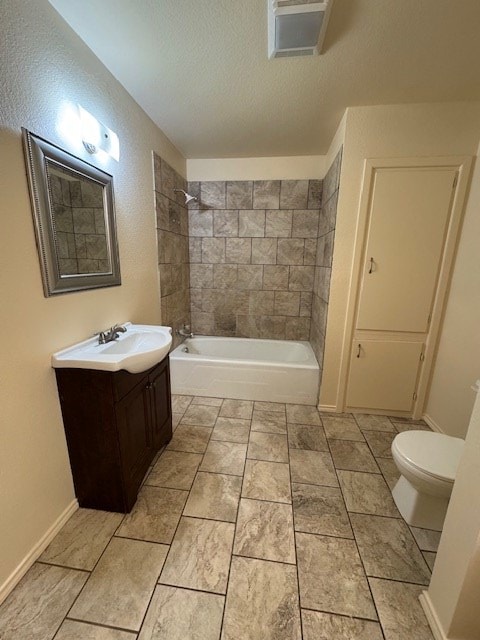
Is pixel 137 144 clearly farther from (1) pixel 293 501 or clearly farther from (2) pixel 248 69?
(1) pixel 293 501

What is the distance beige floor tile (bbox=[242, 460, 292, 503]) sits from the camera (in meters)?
1.50

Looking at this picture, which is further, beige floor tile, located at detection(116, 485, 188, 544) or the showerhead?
the showerhead

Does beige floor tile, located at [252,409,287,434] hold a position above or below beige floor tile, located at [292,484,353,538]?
below

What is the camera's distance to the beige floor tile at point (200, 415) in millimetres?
2158

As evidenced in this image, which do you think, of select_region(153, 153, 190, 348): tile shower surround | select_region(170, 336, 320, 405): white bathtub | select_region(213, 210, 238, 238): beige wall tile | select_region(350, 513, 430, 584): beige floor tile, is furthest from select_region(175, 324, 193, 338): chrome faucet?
select_region(350, 513, 430, 584): beige floor tile

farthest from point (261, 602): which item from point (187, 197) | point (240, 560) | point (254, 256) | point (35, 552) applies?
point (187, 197)

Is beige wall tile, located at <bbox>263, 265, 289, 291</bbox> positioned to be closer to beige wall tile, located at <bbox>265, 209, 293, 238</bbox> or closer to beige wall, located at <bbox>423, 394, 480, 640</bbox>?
beige wall tile, located at <bbox>265, 209, 293, 238</bbox>

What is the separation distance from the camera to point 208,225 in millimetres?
2990

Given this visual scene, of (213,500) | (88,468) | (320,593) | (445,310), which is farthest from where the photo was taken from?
(445,310)

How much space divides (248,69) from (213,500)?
2496 millimetres

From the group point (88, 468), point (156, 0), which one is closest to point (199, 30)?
point (156, 0)

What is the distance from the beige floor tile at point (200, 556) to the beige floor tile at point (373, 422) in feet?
4.58

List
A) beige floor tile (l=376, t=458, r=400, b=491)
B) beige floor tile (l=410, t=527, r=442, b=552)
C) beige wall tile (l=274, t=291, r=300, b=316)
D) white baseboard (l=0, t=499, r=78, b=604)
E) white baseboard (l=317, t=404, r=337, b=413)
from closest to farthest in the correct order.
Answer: white baseboard (l=0, t=499, r=78, b=604) → beige floor tile (l=410, t=527, r=442, b=552) → beige floor tile (l=376, t=458, r=400, b=491) → white baseboard (l=317, t=404, r=337, b=413) → beige wall tile (l=274, t=291, r=300, b=316)

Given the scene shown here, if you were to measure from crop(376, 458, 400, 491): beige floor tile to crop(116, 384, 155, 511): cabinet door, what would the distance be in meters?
1.52
